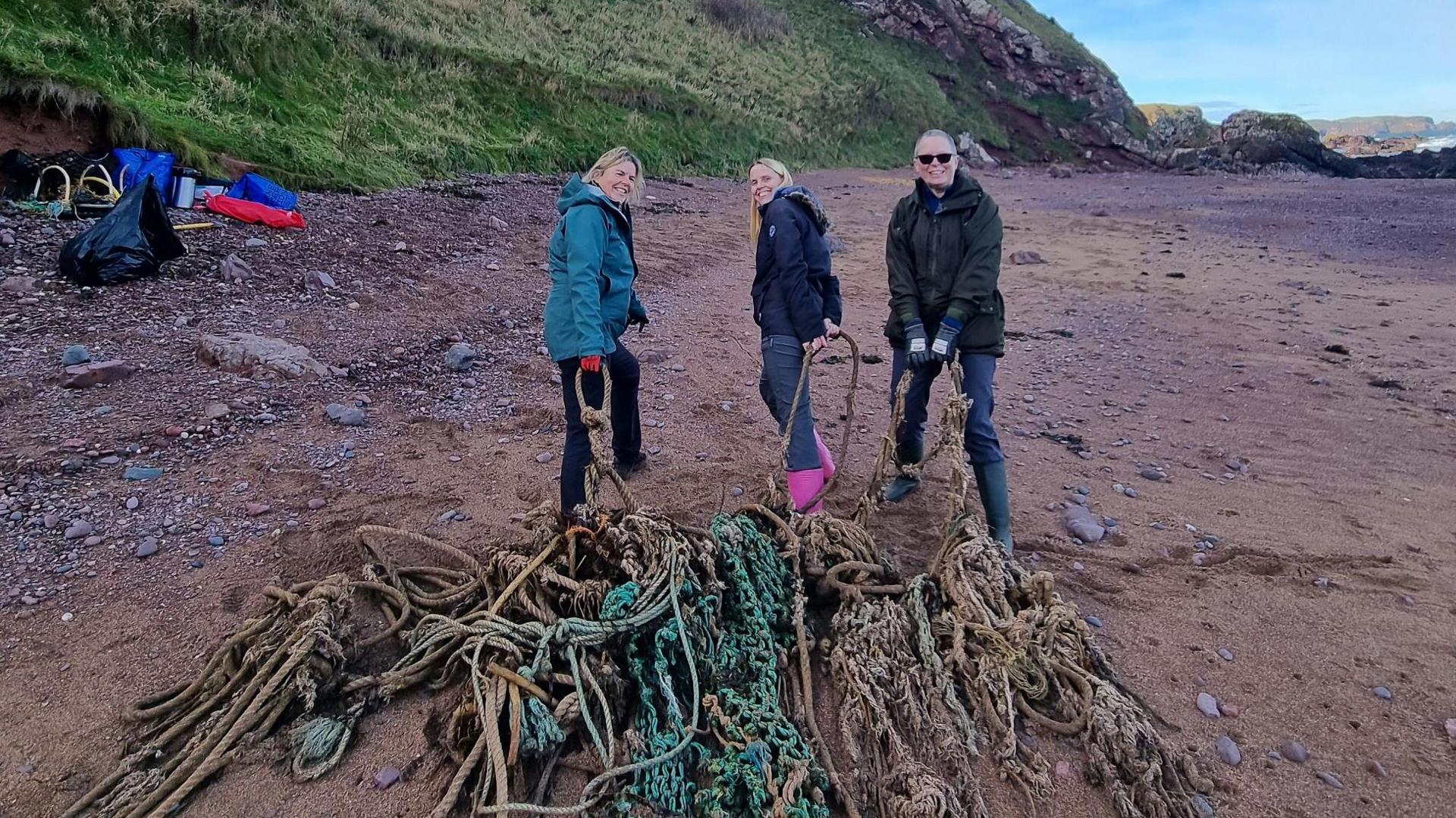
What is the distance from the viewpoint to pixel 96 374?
426 centimetres

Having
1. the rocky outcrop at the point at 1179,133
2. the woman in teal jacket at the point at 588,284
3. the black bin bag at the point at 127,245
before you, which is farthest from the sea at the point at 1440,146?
the black bin bag at the point at 127,245

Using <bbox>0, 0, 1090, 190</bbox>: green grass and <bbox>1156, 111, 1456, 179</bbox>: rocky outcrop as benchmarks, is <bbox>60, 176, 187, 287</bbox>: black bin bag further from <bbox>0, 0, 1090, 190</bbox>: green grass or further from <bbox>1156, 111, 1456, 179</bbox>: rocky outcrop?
<bbox>1156, 111, 1456, 179</bbox>: rocky outcrop

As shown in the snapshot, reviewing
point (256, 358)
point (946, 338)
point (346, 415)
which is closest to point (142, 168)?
point (256, 358)

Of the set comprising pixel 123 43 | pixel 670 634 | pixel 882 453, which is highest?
pixel 123 43

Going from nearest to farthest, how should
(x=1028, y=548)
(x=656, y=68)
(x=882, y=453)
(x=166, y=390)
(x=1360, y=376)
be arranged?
(x=882, y=453)
(x=1028, y=548)
(x=166, y=390)
(x=1360, y=376)
(x=656, y=68)

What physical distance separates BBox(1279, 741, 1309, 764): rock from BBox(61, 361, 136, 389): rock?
5.72 m

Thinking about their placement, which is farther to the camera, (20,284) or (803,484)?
(20,284)

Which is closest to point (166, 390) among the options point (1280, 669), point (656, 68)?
point (1280, 669)

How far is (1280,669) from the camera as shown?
2.82m

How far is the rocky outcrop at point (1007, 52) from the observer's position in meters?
35.1

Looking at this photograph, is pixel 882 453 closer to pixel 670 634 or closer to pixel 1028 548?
pixel 1028 548

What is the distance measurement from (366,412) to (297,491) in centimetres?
102

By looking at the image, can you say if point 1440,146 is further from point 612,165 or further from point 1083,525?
point 612,165

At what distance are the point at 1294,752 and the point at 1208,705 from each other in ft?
0.86
